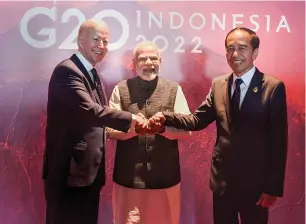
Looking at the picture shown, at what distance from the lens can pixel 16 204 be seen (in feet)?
8.79

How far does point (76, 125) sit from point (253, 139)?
102cm

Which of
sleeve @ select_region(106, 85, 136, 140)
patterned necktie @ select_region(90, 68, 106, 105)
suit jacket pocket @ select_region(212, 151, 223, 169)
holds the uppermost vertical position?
patterned necktie @ select_region(90, 68, 106, 105)

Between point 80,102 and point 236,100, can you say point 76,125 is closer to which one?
point 80,102

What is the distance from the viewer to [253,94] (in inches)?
86.2

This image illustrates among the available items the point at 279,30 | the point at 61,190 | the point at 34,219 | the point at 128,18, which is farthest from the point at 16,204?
the point at 279,30

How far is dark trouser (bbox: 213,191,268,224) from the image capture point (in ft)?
7.24

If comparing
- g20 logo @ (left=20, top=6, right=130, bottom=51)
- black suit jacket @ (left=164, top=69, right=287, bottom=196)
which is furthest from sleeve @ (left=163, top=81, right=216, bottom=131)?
g20 logo @ (left=20, top=6, right=130, bottom=51)

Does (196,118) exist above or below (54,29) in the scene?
below

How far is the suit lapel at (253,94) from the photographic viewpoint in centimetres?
219

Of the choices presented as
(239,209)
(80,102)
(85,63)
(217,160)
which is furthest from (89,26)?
(239,209)

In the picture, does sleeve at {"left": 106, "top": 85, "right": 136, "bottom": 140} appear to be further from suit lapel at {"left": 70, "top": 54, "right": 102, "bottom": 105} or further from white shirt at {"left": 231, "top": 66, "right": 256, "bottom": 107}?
white shirt at {"left": 231, "top": 66, "right": 256, "bottom": 107}

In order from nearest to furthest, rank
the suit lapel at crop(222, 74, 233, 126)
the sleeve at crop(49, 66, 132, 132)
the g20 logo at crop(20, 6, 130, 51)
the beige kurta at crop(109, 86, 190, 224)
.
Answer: the sleeve at crop(49, 66, 132, 132) < the suit lapel at crop(222, 74, 233, 126) < the beige kurta at crop(109, 86, 190, 224) < the g20 logo at crop(20, 6, 130, 51)

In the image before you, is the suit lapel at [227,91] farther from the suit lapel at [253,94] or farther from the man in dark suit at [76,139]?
the man in dark suit at [76,139]

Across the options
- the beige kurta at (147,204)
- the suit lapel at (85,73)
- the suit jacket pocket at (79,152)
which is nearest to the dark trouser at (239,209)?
the beige kurta at (147,204)
